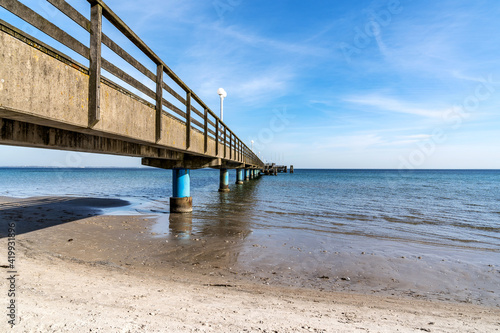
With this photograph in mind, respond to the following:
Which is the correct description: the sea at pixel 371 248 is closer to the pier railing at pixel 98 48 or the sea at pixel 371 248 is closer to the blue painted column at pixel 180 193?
the blue painted column at pixel 180 193

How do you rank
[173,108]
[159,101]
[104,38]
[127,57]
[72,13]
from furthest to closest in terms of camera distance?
[173,108] → [159,101] → [127,57] → [104,38] → [72,13]

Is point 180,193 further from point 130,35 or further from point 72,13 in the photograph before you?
point 72,13

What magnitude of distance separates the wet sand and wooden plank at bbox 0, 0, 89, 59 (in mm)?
3654

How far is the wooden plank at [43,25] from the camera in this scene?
325 centimetres

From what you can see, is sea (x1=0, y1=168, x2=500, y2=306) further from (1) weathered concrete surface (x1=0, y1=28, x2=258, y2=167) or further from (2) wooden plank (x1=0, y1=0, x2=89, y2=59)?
(2) wooden plank (x1=0, y1=0, x2=89, y2=59)

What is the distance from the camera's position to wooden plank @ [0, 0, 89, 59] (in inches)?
128

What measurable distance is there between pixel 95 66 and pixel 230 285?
4.85 metres

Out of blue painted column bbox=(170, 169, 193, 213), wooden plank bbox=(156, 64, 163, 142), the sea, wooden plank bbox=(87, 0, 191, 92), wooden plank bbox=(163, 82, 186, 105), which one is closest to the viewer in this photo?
wooden plank bbox=(87, 0, 191, 92)

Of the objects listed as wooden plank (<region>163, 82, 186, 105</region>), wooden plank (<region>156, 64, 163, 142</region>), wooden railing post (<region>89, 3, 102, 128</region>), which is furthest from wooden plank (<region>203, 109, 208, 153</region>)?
wooden railing post (<region>89, 3, 102, 128</region>)

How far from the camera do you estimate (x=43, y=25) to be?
3.68 metres

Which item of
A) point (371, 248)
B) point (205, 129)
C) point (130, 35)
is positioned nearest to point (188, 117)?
point (205, 129)

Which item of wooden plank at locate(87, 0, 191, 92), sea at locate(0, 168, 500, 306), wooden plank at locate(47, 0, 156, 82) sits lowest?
sea at locate(0, 168, 500, 306)

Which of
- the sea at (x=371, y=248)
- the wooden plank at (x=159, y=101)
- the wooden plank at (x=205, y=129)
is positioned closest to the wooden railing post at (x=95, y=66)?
the wooden plank at (x=159, y=101)

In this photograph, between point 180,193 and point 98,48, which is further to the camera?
point 180,193
